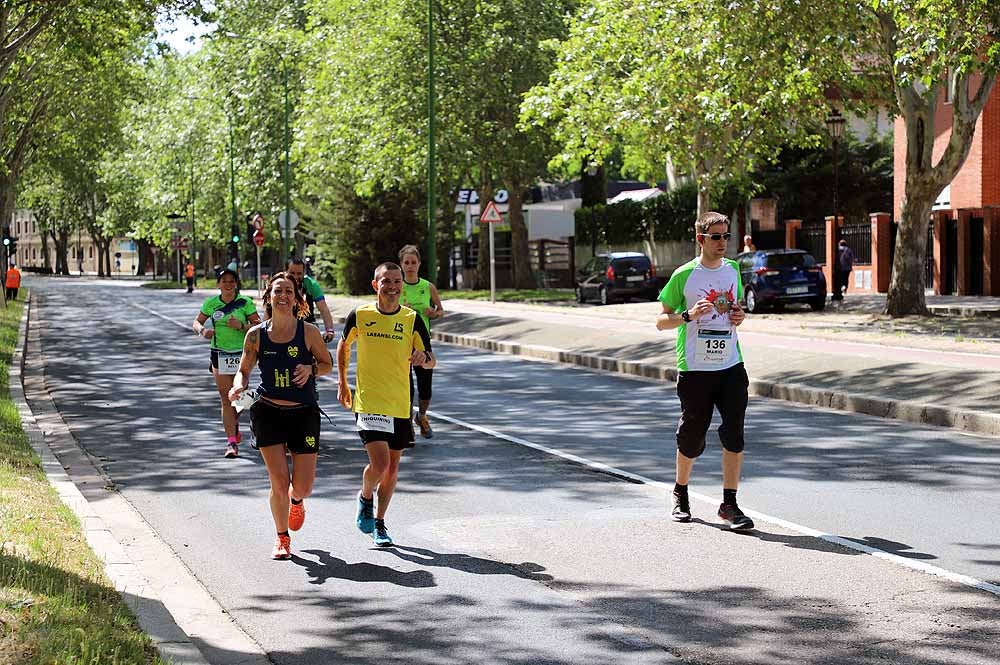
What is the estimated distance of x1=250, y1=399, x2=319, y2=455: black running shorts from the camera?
8.07m

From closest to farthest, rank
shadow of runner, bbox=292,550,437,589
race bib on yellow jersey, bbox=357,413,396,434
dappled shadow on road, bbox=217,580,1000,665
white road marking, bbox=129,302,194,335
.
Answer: dappled shadow on road, bbox=217,580,1000,665
shadow of runner, bbox=292,550,437,589
race bib on yellow jersey, bbox=357,413,396,434
white road marking, bbox=129,302,194,335

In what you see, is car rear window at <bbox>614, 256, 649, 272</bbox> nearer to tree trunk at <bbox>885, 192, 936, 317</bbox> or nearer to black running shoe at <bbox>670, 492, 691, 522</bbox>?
tree trunk at <bbox>885, 192, 936, 317</bbox>

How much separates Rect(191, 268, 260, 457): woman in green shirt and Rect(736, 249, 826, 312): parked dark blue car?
2264cm

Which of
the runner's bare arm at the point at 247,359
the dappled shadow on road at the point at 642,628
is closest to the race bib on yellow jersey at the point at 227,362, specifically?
the runner's bare arm at the point at 247,359

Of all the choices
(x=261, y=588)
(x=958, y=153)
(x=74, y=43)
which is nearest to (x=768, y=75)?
(x=958, y=153)

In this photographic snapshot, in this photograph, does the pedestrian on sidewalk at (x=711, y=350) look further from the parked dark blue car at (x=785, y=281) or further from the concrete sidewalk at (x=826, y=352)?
A: the parked dark blue car at (x=785, y=281)

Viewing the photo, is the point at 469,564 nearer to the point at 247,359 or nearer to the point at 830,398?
the point at 247,359

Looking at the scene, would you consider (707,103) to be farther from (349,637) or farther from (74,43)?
(349,637)

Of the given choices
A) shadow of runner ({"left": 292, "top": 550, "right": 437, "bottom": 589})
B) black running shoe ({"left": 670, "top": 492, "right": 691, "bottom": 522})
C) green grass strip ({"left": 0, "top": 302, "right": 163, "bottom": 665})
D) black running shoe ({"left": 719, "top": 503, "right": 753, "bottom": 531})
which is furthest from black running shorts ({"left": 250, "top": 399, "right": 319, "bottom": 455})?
black running shoe ({"left": 719, "top": 503, "right": 753, "bottom": 531})

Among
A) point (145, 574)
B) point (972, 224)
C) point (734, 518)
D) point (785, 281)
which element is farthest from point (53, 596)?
point (972, 224)

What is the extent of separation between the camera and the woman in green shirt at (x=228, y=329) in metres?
12.3

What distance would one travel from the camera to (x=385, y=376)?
838 centimetres

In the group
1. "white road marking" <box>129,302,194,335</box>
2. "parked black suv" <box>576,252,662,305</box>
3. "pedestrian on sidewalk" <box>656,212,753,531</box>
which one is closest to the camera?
"pedestrian on sidewalk" <box>656,212,753,531</box>

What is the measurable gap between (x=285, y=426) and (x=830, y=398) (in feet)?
31.7
